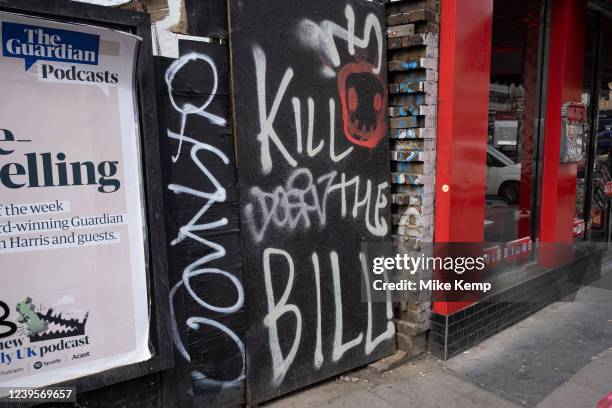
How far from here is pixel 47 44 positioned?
7.00ft

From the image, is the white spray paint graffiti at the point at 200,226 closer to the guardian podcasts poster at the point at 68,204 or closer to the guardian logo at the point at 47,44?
the guardian podcasts poster at the point at 68,204

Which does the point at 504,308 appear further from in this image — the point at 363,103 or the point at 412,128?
the point at 363,103

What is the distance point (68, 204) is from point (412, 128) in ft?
8.26

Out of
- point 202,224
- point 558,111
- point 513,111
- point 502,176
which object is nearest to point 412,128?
point 202,224

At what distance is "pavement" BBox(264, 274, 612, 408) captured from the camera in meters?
3.41

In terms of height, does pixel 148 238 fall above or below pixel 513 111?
below

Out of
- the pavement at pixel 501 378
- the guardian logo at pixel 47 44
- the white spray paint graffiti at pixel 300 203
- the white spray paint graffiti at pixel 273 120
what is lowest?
the pavement at pixel 501 378

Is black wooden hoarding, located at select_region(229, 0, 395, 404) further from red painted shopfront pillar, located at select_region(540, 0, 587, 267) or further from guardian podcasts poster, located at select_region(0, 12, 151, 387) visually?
red painted shopfront pillar, located at select_region(540, 0, 587, 267)

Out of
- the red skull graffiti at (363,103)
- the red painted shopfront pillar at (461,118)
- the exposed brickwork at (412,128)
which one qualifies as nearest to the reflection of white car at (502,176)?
the red painted shopfront pillar at (461,118)

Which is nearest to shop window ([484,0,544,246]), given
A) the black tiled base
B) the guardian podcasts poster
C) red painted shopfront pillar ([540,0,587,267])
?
red painted shopfront pillar ([540,0,587,267])

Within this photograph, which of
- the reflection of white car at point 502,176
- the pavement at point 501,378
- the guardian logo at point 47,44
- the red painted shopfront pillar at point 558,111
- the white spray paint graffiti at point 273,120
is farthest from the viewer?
the reflection of white car at point 502,176

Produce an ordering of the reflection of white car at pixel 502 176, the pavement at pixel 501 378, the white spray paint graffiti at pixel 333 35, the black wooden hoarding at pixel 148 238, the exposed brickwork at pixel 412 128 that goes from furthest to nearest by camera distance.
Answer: the reflection of white car at pixel 502 176, the exposed brickwork at pixel 412 128, the pavement at pixel 501 378, the white spray paint graffiti at pixel 333 35, the black wooden hoarding at pixel 148 238

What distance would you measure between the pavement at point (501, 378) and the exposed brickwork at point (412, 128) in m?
0.37

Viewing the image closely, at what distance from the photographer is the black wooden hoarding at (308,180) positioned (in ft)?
9.78
